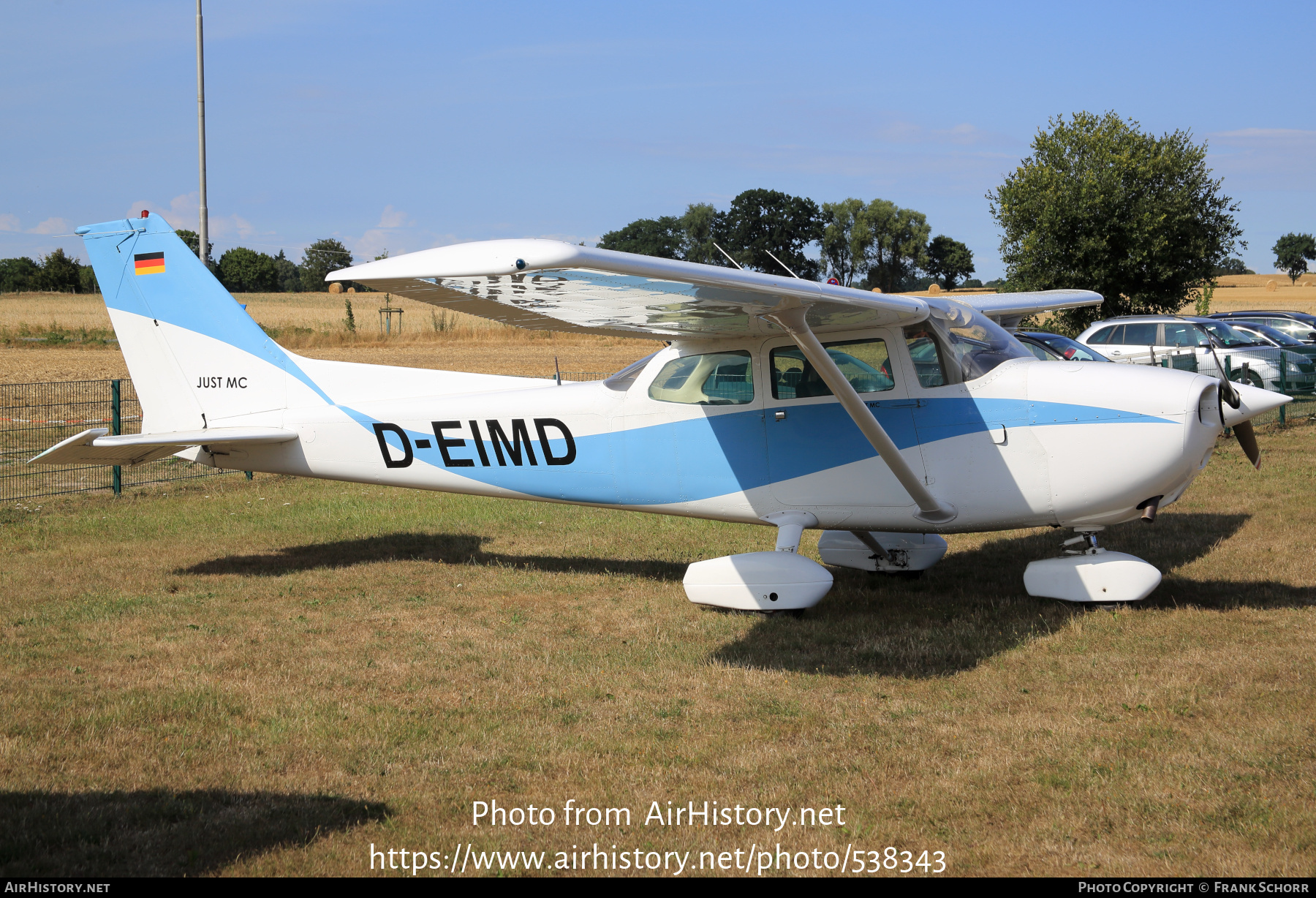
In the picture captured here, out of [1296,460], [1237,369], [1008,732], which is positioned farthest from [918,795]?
[1237,369]

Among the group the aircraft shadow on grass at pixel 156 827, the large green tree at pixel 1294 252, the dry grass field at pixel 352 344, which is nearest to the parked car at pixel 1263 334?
the dry grass field at pixel 352 344

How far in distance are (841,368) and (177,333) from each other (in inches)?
240

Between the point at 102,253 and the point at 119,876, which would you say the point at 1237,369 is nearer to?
the point at 102,253

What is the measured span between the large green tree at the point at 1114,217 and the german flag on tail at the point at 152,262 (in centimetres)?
2497

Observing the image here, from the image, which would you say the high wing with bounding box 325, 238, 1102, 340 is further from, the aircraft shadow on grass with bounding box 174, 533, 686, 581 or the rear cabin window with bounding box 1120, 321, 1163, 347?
the rear cabin window with bounding box 1120, 321, 1163, 347

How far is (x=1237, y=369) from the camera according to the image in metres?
17.7

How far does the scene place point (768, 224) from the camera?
39.6 m

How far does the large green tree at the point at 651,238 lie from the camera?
47.8m

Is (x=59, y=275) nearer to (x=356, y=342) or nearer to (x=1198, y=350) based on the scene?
(x=356, y=342)

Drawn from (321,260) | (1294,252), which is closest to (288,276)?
(321,260)

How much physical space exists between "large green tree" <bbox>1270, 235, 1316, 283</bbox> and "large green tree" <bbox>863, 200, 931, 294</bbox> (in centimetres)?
9261

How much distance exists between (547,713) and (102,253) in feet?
22.0

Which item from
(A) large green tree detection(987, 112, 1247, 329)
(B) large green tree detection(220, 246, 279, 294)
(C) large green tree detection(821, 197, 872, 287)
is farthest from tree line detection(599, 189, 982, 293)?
(B) large green tree detection(220, 246, 279, 294)

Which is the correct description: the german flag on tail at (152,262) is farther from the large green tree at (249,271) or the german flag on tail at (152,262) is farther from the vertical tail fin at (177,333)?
the large green tree at (249,271)
